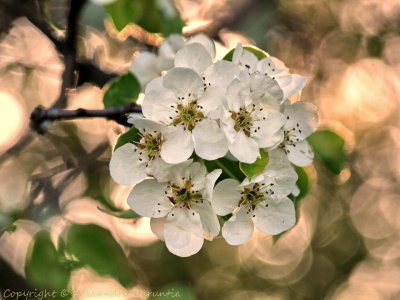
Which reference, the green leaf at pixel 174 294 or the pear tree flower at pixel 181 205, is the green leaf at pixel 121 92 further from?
the green leaf at pixel 174 294

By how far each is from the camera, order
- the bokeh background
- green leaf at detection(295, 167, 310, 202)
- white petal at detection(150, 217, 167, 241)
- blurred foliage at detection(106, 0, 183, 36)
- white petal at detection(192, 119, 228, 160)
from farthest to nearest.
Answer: the bokeh background, blurred foliage at detection(106, 0, 183, 36), green leaf at detection(295, 167, 310, 202), white petal at detection(150, 217, 167, 241), white petal at detection(192, 119, 228, 160)

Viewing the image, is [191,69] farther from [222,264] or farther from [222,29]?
[222,264]

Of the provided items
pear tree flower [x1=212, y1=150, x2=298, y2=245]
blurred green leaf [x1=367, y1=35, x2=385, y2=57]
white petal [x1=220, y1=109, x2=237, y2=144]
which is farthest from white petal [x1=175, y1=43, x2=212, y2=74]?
blurred green leaf [x1=367, y1=35, x2=385, y2=57]

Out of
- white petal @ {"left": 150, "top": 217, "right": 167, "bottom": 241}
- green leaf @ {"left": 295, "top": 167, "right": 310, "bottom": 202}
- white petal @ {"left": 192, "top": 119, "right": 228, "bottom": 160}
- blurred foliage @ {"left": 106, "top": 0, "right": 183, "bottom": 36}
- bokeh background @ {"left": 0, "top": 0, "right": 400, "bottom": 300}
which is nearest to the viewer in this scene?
white petal @ {"left": 192, "top": 119, "right": 228, "bottom": 160}

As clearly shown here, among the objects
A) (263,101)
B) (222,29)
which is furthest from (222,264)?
(263,101)

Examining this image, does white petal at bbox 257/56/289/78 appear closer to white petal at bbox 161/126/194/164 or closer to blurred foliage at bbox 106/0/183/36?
white petal at bbox 161/126/194/164

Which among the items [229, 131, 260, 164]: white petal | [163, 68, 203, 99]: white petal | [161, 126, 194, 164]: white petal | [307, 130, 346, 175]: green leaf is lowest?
[307, 130, 346, 175]: green leaf

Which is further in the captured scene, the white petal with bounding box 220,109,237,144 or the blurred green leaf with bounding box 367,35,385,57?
the blurred green leaf with bounding box 367,35,385,57
